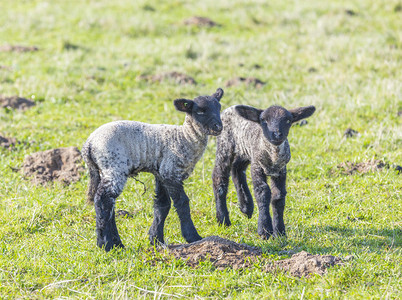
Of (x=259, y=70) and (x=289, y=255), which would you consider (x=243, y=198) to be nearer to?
(x=289, y=255)

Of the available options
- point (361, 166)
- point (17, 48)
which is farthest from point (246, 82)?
point (17, 48)

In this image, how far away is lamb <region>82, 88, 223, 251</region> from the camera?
19.6 feet

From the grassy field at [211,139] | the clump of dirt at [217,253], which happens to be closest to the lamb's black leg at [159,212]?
the grassy field at [211,139]

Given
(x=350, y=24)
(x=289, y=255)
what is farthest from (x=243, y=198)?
(x=350, y=24)

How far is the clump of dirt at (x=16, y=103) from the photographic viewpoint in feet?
38.1

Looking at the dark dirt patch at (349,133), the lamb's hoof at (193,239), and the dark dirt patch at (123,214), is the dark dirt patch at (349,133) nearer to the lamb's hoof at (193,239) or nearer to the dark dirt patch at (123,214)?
the dark dirt patch at (123,214)

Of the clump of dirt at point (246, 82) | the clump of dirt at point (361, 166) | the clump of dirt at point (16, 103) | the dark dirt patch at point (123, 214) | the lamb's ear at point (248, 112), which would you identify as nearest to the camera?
the lamb's ear at point (248, 112)

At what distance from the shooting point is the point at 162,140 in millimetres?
6418

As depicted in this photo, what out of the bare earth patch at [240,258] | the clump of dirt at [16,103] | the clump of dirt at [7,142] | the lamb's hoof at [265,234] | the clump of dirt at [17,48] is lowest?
the lamb's hoof at [265,234]

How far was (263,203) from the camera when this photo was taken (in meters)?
6.62

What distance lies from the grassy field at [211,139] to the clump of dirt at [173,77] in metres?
0.19

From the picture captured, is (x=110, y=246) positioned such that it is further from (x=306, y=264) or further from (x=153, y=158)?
(x=306, y=264)

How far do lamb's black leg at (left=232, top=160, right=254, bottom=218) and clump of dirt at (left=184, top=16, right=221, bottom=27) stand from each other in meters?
11.7

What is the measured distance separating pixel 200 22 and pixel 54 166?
11018mm
